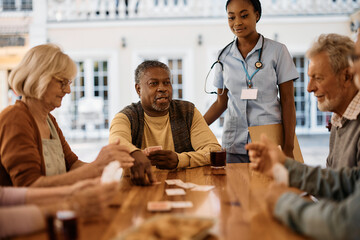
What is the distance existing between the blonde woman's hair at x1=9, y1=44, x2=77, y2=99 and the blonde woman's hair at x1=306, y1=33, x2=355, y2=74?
4.40ft

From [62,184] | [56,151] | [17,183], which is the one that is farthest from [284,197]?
[56,151]

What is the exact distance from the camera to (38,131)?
1736 millimetres

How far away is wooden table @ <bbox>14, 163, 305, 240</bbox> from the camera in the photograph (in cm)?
113

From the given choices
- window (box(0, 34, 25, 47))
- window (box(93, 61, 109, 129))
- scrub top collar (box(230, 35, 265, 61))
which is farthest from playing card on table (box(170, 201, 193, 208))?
window (box(0, 34, 25, 47))

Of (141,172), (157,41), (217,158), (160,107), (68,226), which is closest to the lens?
(68,226)

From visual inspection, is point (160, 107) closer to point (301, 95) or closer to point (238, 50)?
point (238, 50)

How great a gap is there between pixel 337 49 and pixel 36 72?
1489mm

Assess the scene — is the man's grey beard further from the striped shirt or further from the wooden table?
the striped shirt

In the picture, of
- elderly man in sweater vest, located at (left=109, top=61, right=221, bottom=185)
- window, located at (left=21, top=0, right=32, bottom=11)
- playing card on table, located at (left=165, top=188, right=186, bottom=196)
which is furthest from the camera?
window, located at (left=21, top=0, right=32, bottom=11)

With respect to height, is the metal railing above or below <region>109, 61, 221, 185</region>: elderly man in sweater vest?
above

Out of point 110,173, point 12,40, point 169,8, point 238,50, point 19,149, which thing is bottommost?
point 110,173

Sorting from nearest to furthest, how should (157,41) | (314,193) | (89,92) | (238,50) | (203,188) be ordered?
(314,193)
(203,188)
(238,50)
(157,41)
(89,92)

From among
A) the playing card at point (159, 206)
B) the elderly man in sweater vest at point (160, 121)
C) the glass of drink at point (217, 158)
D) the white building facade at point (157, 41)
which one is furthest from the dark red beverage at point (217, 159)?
the white building facade at point (157, 41)

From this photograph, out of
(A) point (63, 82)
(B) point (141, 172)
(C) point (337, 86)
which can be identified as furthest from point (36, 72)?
(C) point (337, 86)
